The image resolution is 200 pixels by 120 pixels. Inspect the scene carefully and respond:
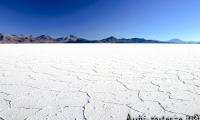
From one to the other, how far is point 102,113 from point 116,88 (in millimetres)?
638

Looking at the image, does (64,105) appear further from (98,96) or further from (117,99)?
(117,99)

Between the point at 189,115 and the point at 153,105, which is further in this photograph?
the point at 153,105

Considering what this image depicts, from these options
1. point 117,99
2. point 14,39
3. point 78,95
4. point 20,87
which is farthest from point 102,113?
point 14,39

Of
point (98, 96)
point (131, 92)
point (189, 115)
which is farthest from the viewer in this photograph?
point (131, 92)

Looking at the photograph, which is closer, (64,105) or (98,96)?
(64,105)

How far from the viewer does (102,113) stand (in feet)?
3.94

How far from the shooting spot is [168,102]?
1403mm

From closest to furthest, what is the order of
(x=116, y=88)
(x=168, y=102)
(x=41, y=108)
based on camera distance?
(x=41, y=108) → (x=168, y=102) → (x=116, y=88)

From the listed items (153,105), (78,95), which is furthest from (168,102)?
(78,95)

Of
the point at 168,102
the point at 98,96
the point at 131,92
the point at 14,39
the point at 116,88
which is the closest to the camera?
the point at 168,102

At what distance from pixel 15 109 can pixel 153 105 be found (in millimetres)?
1195

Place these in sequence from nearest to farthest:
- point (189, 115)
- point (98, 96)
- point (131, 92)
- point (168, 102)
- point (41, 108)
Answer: point (189, 115), point (41, 108), point (168, 102), point (98, 96), point (131, 92)

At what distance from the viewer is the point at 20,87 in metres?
1.83

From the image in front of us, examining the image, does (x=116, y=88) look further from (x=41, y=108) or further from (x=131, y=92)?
(x=41, y=108)
